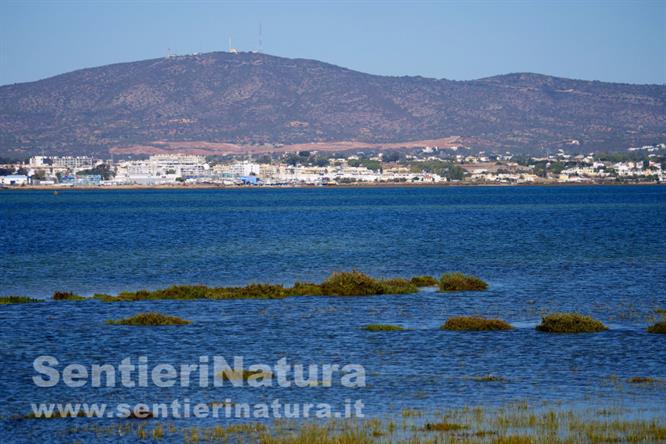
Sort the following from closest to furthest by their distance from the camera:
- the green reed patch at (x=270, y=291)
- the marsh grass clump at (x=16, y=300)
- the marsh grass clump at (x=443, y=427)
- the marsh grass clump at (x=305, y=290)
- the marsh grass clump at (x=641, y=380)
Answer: the marsh grass clump at (x=443, y=427) → the marsh grass clump at (x=641, y=380) → the marsh grass clump at (x=16, y=300) → the green reed patch at (x=270, y=291) → the marsh grass clump at (x=305, y=290)

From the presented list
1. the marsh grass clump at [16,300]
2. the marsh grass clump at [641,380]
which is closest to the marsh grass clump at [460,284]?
the marsh grass clump at [16,300]

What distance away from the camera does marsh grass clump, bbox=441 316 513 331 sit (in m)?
33.0

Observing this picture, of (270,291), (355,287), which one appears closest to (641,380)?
(355,287)

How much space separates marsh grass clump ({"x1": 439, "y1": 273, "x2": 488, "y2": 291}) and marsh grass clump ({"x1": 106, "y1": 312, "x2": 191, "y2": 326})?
1349 centimetres

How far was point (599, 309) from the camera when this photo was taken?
38188 mm

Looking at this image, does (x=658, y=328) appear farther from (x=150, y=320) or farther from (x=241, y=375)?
(x=150, y=320)

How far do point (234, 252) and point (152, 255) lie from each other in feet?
17.8

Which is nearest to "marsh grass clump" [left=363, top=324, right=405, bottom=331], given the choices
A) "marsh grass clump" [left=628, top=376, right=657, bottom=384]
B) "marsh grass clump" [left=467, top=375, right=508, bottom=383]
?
"marsh grass clump" [left=467, top=375, right=508, bottom=383]

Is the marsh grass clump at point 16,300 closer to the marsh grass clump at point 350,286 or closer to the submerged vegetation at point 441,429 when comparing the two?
the marsh grass clump at point 350,286

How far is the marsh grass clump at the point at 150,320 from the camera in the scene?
34.2 m

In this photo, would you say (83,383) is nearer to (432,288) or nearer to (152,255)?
(432,288)

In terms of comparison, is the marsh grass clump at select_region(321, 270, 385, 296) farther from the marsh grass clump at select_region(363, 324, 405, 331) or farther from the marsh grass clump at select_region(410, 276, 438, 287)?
the marsh grass clump at select_region(363, 324, 405, 331)

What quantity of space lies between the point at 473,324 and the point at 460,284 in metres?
11.6

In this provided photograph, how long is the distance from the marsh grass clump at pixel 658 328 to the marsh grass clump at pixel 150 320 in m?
14.5
